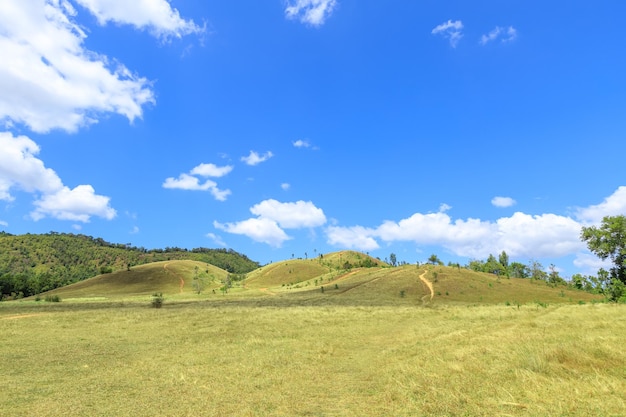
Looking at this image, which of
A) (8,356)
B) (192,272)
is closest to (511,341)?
(8,356)

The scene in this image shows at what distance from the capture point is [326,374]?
52.5 ft

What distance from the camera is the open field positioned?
33.3 ft

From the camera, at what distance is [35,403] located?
497 inches

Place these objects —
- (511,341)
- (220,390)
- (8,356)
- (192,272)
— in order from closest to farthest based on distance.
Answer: (220,390) < (511,341) < (8,356) < (192,272)

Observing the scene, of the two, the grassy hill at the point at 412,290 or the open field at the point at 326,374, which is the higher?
the grassy hill at the point at 412,290

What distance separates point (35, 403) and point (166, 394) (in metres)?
4.32

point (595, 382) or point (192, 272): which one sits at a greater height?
point (192, 272)

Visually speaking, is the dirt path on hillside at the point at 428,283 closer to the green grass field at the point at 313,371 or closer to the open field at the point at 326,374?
the green grass field at the point at 313,371

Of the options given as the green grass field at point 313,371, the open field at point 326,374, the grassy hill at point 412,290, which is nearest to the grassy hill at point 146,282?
the grassy hill at point 412,290

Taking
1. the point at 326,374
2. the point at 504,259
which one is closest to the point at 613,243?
the point at 326,374

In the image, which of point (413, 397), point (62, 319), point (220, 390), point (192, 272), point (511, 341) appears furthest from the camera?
point (192, 272)

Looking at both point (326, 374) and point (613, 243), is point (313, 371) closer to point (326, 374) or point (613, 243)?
point (326, 374)

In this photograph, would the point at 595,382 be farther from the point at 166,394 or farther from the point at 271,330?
the point at 271,330

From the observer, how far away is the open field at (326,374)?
10156mm
